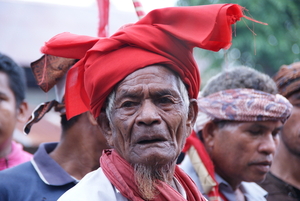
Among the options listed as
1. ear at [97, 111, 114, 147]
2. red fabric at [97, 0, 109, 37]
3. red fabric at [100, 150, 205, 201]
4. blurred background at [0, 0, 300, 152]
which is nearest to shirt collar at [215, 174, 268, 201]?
red fabric at [100, 150, 205, 201]

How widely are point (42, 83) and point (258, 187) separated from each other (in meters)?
2.44

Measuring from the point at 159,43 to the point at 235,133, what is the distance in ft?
4.76

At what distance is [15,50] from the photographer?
36.4 ft

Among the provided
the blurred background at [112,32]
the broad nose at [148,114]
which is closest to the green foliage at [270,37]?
the blurred background at [112,32]

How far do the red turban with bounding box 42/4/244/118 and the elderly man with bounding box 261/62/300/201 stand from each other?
6.80 ft

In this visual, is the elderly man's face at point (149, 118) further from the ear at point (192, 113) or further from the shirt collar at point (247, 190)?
the shirt collar at point (247, 190)

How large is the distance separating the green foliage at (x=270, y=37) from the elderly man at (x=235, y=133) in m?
7.08

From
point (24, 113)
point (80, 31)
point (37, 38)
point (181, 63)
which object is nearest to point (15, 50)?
point (37, 38)

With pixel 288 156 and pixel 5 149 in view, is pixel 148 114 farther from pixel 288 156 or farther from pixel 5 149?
pixel 288 156

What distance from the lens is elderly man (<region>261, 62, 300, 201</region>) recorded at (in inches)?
161

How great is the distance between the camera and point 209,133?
3.69 m

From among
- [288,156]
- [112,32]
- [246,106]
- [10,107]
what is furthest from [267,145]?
[112,32]

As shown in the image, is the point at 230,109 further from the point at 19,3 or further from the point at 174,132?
the point at 19,3

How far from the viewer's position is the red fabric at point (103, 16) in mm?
3225
